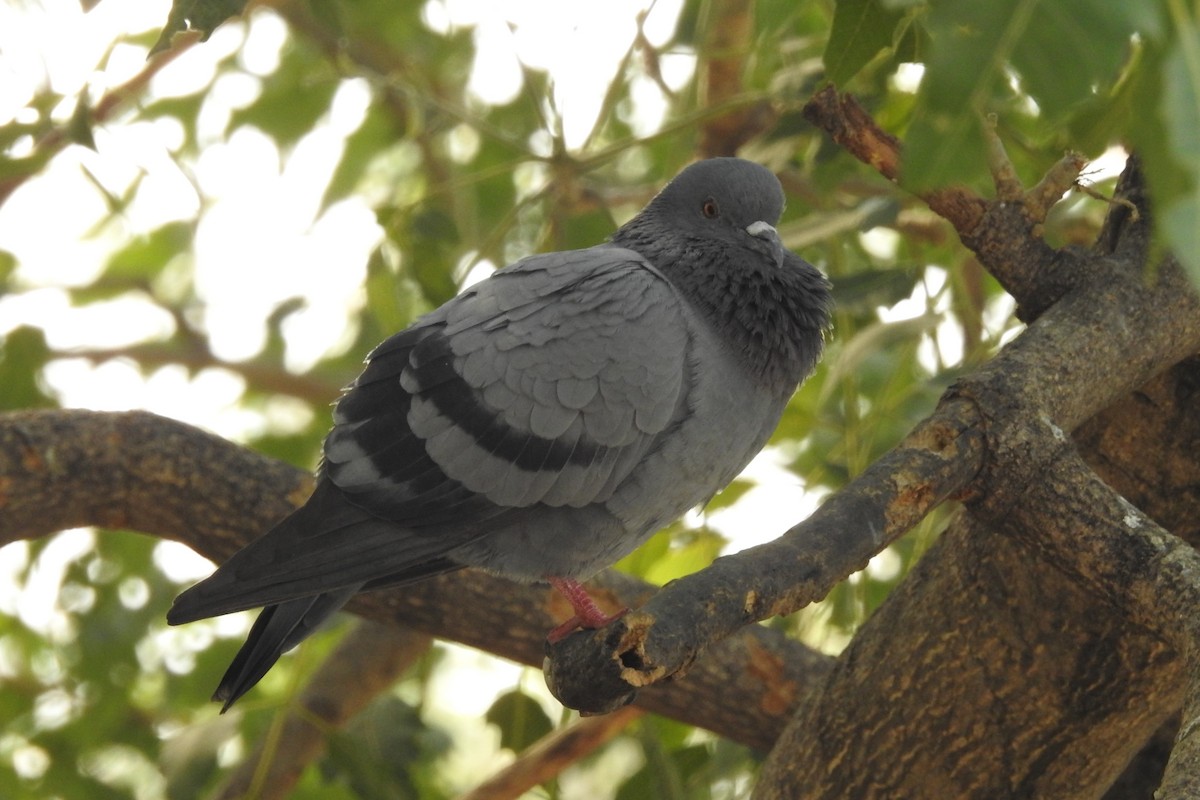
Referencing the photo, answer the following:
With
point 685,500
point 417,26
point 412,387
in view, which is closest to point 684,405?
point 685,500

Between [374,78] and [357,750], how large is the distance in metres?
2.02

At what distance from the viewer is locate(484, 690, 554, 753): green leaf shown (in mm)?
3803

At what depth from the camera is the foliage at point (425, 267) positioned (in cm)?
354

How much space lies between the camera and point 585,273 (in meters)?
2.93

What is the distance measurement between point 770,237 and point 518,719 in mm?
1652

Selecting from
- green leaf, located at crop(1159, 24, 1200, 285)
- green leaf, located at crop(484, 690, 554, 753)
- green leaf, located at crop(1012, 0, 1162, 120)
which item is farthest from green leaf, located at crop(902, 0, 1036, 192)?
green leaf, located at crop(484, 690, 554, 753)

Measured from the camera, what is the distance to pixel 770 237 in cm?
322

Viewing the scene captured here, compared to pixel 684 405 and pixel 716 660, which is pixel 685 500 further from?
pixel 716 660

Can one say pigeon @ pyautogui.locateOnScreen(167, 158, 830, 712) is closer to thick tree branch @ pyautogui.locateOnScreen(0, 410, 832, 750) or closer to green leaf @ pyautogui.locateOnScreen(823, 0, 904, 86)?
thick tree branch @ pyautogui.locateOnScreen(0, 410, 832, 750)

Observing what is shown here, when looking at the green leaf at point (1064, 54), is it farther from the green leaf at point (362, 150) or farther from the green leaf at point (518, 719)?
the green leaf at point (362, 150)

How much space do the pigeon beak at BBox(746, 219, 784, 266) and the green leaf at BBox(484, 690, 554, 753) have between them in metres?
1.56

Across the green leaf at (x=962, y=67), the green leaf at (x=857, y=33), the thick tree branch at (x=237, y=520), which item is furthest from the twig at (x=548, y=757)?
the green leaf at (x=962, y=67)

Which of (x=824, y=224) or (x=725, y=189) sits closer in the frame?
(x=725, y=189)

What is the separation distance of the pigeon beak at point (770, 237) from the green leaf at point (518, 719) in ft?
5.11
